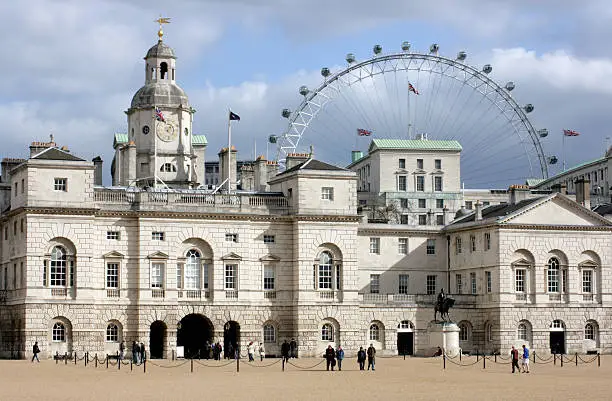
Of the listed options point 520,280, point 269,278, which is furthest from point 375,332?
point 520,280

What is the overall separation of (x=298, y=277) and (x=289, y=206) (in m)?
4.60

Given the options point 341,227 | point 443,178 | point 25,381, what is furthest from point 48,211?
point 443,178

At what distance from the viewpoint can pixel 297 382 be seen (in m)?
61.6

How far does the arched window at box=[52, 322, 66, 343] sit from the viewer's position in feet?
274

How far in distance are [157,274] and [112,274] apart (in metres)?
2.76

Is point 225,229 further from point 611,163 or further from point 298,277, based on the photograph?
point 611,163

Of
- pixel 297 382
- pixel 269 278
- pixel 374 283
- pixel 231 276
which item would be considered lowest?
pixel 297 382

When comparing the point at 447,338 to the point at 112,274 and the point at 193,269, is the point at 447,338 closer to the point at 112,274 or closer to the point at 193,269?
the point at 193,269

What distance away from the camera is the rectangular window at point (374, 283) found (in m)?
99.3

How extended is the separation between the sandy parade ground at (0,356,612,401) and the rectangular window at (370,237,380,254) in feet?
66.6

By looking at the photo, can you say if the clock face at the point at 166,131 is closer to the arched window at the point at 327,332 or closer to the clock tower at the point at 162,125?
the clock tower at the point at 162,125

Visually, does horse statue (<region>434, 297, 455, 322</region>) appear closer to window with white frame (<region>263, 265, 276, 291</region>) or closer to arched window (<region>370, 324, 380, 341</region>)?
arched window (<region>370, 324, 380, 341</region>)

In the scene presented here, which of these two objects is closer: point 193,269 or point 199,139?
point 193,269

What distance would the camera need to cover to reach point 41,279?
83.1 meters
